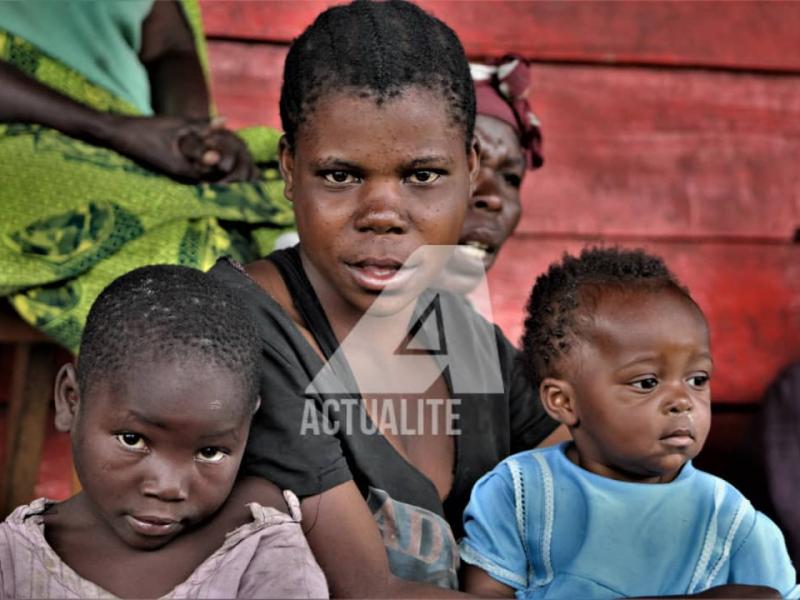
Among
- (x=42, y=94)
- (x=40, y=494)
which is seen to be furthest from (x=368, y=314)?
(x=40, y=494)

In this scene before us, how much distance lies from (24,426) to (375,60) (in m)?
1.39

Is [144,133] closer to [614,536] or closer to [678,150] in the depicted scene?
[614,536]

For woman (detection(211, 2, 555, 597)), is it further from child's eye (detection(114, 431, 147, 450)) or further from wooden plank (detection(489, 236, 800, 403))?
wooden plank (detection(489, 236, 800, 403))

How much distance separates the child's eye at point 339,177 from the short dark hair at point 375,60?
0.32 ft

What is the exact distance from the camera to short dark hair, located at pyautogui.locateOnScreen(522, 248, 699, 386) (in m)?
1.90

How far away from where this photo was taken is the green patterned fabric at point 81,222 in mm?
2254

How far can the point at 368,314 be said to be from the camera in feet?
6.35

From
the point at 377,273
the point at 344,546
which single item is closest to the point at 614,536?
the point at 344,546

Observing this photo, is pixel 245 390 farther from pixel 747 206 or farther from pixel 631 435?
pixel 747 206

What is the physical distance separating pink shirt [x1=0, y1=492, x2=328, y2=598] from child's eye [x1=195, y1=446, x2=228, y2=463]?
0.08 metres

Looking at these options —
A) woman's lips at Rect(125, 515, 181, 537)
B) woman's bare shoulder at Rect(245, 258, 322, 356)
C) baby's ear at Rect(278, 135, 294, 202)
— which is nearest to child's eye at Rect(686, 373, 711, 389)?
woman's bare shoulder at Rect(245, 258, 322, 356)

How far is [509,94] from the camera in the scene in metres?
2.66

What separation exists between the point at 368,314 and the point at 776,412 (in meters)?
1.49

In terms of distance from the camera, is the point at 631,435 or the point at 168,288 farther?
the point at 631,435
